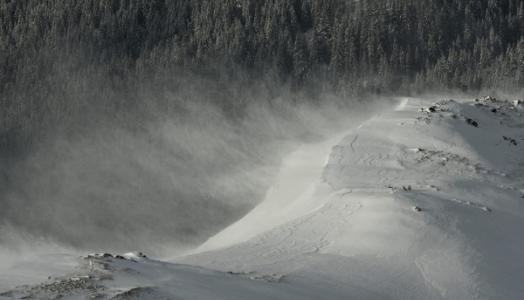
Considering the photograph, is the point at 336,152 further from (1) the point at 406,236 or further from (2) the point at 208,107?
(2) the point at 208,107

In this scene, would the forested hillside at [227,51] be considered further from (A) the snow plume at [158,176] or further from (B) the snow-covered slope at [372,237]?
(B) the snow-covered slope at [372,237]

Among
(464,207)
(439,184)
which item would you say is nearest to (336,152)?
(439,184)

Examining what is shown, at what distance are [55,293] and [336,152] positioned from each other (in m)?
32.5

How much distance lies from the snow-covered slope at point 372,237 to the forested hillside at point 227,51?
177 ft

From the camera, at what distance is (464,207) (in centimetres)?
2919

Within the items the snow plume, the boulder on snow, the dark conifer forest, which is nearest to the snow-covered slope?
the boulder on snow

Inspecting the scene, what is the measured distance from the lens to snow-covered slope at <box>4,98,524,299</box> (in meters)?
17.5

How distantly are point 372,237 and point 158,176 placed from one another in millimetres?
46719

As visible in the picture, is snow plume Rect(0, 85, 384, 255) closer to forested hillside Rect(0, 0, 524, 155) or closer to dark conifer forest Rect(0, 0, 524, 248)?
dark conifer forest Rect(0, 0, 524, 248)

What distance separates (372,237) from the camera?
A: 25.6 metres

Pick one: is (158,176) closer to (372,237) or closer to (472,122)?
(472,122)

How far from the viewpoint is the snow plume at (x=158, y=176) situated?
52594 mm

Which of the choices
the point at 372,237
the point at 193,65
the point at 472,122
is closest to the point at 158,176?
the point at 472,122

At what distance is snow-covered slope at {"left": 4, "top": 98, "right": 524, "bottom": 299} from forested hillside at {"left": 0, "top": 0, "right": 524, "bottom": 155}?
53.8 meters
